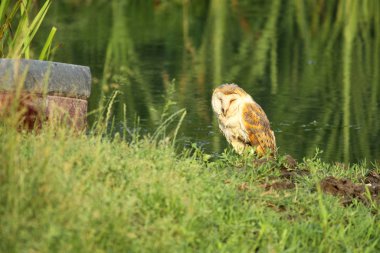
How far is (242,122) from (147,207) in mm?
2063

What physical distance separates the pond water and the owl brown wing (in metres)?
0.84

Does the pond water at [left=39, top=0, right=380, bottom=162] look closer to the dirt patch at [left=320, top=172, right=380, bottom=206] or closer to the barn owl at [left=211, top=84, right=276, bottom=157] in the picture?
the barn owl at [left=211, top=84, right=276, bottom=157]

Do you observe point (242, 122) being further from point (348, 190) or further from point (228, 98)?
point (348, 190)

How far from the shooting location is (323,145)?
786 centimetres

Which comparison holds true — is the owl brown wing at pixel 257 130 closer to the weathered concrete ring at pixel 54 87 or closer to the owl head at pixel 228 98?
the owl head at pixel 228 98

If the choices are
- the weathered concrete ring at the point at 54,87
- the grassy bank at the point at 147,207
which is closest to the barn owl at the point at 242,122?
the grassy bank at the point at 147,207

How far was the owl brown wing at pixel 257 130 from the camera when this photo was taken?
654 centimetres

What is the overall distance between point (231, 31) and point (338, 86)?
3737 millimetres

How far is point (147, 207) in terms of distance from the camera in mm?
4602

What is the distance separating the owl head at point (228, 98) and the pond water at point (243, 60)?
0.65m


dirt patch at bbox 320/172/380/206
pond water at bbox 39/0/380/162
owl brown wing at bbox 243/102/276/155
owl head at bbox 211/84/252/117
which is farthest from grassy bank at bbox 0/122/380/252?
pond water at bbox 39/0/380/162

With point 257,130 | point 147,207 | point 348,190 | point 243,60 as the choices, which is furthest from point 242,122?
point 243,60

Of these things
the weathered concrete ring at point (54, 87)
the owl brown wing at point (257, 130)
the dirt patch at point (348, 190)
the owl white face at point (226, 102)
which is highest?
the weathered concrete ring at point (54, 87)

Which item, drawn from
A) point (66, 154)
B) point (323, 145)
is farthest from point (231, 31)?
point (66, 154)
